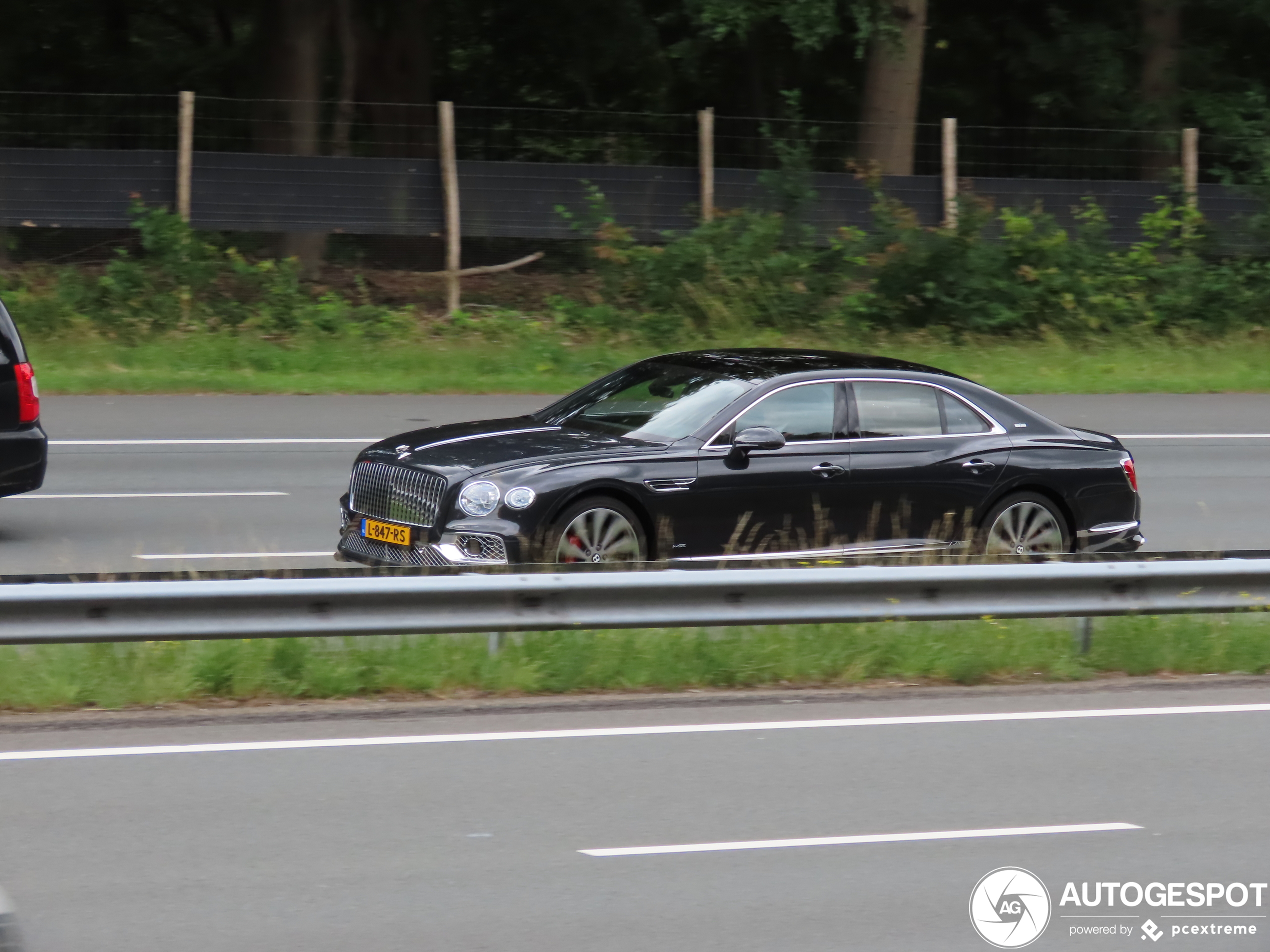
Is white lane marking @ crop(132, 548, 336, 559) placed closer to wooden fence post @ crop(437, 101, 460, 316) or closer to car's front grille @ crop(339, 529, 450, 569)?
car's front grille @ crop(339, 529, 450, 569)

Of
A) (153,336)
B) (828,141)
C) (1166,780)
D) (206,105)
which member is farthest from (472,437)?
(828,141)

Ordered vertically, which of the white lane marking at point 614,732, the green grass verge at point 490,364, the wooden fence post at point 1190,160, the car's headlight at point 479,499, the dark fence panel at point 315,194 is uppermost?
the wooden fence post at point 1190,160

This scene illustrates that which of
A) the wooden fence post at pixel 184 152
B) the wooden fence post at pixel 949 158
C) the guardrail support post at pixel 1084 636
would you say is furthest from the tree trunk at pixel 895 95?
the guardrail support post at pixel 1084 636

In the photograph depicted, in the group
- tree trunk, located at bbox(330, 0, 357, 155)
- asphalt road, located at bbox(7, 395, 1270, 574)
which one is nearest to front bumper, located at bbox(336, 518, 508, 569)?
asphalt road, located at bbox(7, 395, 1270, 574)

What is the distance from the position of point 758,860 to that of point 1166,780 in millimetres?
1927

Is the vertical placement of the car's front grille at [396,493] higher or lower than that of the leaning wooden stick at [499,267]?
lower

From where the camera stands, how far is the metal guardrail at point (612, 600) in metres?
7.70

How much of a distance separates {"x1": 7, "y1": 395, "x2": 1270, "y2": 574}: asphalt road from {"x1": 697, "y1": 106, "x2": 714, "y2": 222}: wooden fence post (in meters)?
6.93

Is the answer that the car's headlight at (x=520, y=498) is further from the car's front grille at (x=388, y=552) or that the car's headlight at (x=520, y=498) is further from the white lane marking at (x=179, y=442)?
the white lane marking at (x=179, y=442)

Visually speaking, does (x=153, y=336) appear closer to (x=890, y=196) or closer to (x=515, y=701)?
(x=890, y=196)

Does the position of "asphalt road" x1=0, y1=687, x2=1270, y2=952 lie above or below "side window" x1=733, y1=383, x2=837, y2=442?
below

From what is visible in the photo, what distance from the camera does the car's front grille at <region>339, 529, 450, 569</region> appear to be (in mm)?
9688

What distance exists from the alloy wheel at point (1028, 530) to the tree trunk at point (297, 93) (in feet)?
49.2

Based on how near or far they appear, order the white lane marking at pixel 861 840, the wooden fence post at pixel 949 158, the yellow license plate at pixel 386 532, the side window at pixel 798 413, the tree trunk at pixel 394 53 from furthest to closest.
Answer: the tree trunk at pixel 394 53, the wooden fence post at pixel 949 158, the side window at pixel 798 413, the yellow license plate at pixel 386 532, the white lane marking at pixel 861 840
